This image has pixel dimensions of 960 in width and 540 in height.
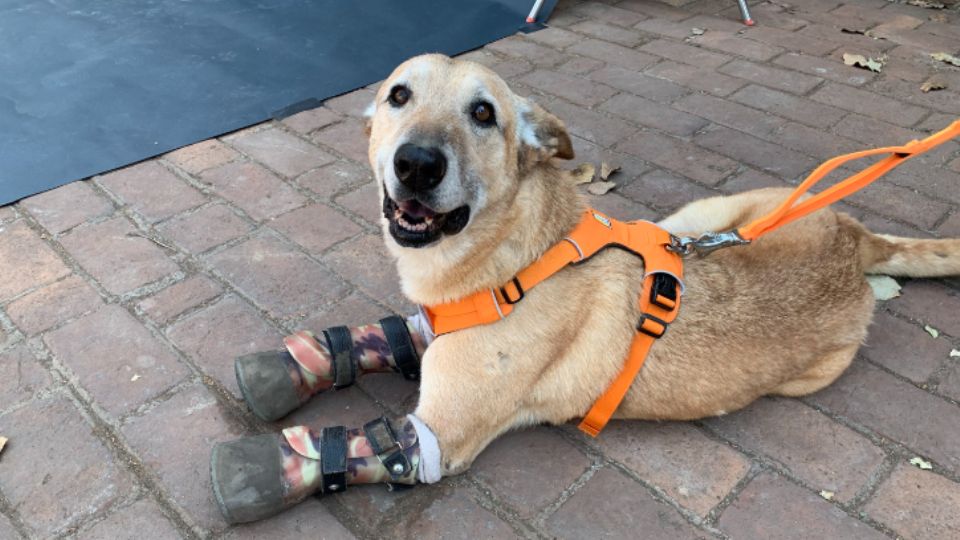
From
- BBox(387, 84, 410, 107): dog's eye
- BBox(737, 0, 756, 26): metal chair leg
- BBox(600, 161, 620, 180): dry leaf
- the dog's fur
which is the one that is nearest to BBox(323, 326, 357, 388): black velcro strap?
the dog's fur

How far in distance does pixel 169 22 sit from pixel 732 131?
15.8 feet

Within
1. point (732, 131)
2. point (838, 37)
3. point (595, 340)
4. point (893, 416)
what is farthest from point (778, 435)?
point (838, 37)

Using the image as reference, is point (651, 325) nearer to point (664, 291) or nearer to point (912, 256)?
point (664, 291)

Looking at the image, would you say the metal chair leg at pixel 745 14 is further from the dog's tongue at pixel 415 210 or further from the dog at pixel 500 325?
the dog's tongue at pixel 415 210

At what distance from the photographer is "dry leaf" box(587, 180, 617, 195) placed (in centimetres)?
438

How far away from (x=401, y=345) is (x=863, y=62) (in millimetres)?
5020

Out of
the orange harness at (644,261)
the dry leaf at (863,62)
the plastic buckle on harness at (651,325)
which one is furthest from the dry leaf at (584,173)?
the dry leaf at (863,62)

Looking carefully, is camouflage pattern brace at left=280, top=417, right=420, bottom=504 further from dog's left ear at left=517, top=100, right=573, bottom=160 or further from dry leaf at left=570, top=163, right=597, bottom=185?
dry leaf at left=570, top=163, right=597, bottom=185

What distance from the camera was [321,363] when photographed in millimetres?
2912

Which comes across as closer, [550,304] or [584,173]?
[550,304]

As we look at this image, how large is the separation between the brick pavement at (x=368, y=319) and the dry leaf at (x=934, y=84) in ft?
0.22

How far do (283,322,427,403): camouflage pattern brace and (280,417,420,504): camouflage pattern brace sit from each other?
1.11 feet

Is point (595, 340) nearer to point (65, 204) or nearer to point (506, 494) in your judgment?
point (506, 494)

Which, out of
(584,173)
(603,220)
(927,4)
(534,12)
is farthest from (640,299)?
(927,4)
